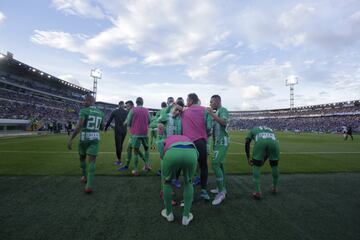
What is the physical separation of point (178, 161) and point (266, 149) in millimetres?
2532

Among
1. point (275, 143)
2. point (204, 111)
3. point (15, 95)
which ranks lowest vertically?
point (275, 143)

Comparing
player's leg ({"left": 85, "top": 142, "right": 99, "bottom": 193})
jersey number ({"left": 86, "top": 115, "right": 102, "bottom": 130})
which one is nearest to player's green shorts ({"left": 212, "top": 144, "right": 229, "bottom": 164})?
player's leg ({"left": 85, "top": 142, "right": 99, "bottom": 193})

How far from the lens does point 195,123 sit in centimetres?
401

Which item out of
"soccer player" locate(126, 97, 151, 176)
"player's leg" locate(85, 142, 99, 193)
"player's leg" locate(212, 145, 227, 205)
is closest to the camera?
"player's leg" locate(212, 145, 227, 205)

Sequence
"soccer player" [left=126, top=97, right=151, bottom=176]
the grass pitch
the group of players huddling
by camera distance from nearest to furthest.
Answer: the grass pitch < the group of players huddling < "soccer player" [left=126, top=97, right=151, bottom=176]

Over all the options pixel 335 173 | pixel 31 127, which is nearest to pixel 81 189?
pixel 335 173

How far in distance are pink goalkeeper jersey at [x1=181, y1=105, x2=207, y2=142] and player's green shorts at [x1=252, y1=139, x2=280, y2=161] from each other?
1.39 m

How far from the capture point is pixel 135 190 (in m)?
4.71

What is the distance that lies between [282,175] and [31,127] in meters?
35.0

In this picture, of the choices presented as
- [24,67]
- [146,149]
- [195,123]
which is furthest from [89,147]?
[24,67]

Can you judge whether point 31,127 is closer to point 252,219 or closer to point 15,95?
point 15,95

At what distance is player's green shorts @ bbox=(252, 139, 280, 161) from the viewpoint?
174 inches

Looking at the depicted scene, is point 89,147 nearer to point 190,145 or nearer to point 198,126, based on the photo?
point 198,126

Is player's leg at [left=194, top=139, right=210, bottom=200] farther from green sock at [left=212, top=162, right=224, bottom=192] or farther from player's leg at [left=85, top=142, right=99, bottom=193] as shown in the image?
player's leg at [left=85, top=142, right=99, bottom=193]
